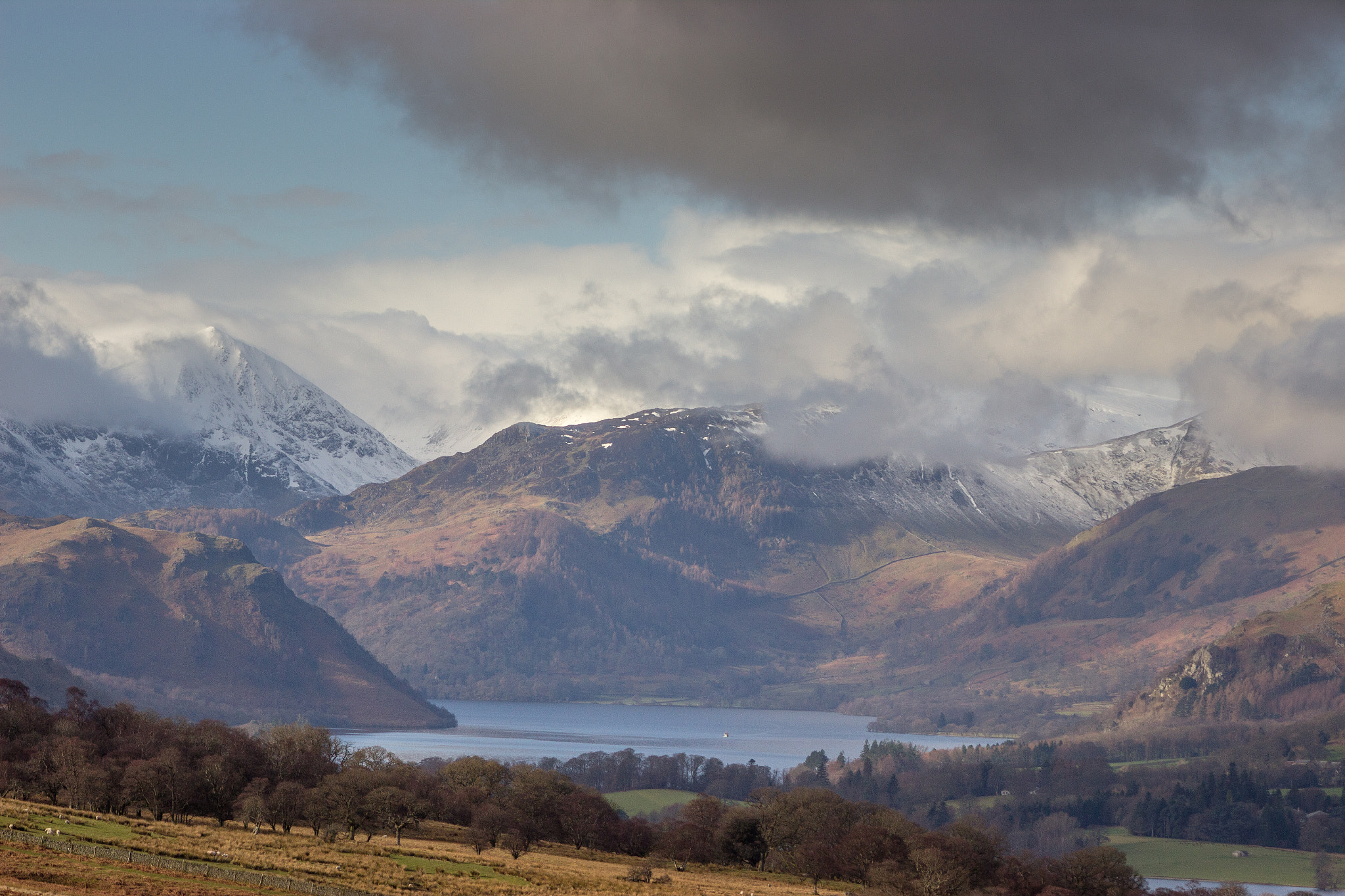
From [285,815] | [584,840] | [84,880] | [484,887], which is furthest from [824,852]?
[84,880]

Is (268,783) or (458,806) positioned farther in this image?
(458,806)

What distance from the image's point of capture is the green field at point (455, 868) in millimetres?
87688

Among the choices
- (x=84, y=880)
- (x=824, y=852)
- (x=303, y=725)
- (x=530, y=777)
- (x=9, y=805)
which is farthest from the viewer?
(x=303, y=725)

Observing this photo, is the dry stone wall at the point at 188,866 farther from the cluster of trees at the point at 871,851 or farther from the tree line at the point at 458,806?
the cluster of trees at the point at 871,851

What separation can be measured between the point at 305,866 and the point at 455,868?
18324 millimetres

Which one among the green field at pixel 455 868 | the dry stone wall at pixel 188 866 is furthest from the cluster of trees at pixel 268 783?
the dry stone wall at pixel 188 866

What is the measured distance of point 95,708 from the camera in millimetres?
147625

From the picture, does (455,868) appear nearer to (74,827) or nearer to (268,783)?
(74,827)

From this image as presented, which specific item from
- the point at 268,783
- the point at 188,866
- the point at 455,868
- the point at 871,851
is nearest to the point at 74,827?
the point at 188,866

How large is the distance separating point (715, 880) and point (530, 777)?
39169 millimetres

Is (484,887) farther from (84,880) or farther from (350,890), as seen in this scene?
(84,880)

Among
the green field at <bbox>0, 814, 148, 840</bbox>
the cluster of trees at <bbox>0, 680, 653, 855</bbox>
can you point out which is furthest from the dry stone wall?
the cluster of trees at <bbox>0, 680, 653, 855</bbox>

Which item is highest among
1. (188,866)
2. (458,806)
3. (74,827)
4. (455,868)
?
(74,827)

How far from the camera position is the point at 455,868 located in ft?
304
